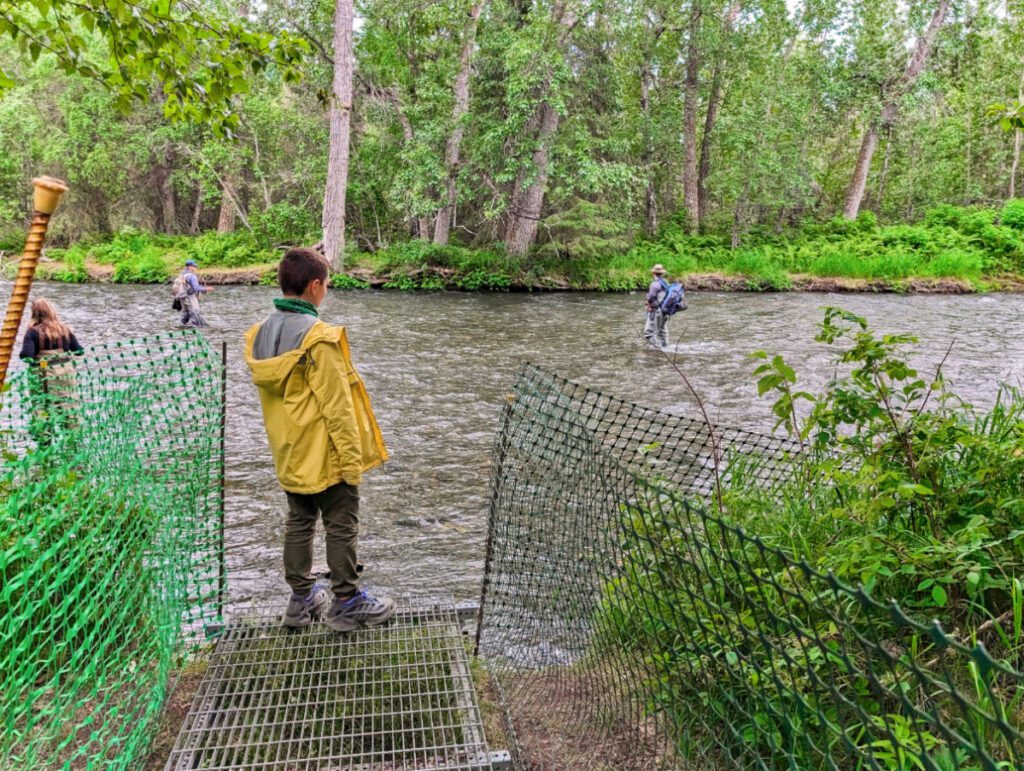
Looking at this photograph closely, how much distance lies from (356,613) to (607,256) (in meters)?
22.2

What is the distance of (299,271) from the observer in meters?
3.65

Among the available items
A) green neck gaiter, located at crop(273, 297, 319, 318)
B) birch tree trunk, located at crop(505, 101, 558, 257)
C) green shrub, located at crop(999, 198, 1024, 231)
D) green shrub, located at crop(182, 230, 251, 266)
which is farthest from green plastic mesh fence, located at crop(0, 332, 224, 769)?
green shrub, located at crop(999, 198, 1024, 231)

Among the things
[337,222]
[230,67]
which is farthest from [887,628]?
[337,222]

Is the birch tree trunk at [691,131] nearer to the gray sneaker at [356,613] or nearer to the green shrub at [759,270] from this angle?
the green shrub at [759,270]

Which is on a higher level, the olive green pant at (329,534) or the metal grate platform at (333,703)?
the olive green pant at (329,534)

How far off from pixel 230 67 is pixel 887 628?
13.5 feet

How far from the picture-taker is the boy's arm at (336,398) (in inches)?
136

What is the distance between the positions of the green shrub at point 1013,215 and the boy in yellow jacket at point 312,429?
31972 millimetres

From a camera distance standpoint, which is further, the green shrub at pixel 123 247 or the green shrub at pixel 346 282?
the green shrub at pixel 123 247

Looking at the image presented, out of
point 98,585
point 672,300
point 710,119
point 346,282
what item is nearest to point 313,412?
point 98,585

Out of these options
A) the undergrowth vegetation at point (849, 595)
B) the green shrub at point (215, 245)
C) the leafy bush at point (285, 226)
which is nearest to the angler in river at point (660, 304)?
the undergrowth vegetation at point (849, 595)

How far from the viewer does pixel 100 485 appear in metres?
3.43

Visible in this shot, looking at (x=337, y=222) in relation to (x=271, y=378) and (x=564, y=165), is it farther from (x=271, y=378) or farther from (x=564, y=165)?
(x=271, y=378)

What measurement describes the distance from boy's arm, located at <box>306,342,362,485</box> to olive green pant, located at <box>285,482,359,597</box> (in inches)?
10.3
